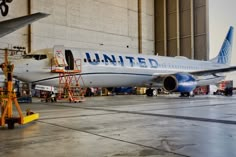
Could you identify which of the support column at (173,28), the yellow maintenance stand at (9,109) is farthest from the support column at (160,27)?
the yellow maintenance stand at (9,109)

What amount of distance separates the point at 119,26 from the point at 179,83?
1424 centimetres

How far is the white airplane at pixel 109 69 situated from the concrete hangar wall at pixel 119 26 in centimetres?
904

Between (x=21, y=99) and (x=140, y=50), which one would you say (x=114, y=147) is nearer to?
(x=21, y=99)

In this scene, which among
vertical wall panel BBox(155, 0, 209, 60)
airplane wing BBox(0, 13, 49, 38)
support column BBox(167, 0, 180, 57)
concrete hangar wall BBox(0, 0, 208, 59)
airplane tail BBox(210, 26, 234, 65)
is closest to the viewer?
airplane wing BBox(0, 13, 49, 38)

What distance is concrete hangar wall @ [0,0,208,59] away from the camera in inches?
819

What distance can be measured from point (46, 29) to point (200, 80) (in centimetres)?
1246

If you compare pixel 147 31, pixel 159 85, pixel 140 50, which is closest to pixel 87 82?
pixel 159 85

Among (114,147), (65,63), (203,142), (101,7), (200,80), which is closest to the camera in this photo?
(114,147)

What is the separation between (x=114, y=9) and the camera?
2633cm

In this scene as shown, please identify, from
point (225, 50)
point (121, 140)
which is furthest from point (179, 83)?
point (121, 140)

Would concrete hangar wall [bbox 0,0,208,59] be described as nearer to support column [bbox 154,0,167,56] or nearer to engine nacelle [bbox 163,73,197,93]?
support column [bbox 154,0,167,56]

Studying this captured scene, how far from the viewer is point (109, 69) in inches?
520

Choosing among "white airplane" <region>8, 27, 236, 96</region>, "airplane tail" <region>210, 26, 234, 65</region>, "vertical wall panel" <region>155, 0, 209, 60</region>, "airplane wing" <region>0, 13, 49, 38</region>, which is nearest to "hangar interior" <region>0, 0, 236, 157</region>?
"vertical wall panel" <region>155, 0, 209, 60</region>

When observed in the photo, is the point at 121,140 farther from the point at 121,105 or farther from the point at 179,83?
the point at 179,83
